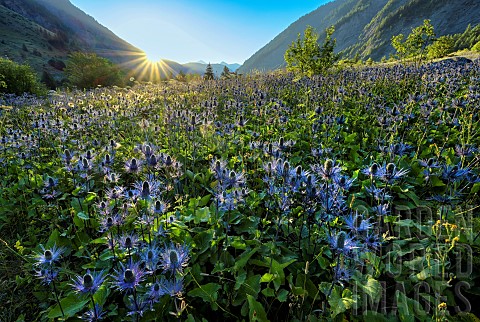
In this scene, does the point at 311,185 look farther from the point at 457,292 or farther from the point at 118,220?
the point at 118,220

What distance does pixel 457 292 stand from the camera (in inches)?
83.5

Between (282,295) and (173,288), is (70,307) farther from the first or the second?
(282,295)

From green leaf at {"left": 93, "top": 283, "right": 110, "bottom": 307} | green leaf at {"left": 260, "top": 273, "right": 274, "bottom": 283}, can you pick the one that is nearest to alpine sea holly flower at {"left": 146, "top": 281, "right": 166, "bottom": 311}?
green leaf at {"left": 93, "top": 283, "right": 110, "bottom": 307}

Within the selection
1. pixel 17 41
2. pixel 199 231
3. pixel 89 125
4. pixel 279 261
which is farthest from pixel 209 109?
pixel 17 41

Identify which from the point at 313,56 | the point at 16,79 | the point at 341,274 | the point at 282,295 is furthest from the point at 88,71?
the point at 341,274

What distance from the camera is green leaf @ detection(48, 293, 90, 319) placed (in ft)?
6.42

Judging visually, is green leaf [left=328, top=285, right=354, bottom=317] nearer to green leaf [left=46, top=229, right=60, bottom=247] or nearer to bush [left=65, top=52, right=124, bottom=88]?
green leaf [left=46, top=229, right=60, bottom=247]

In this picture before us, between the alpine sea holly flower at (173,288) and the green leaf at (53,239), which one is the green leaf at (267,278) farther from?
the green leaf at (53,239)

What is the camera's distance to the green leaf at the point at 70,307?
196 cm

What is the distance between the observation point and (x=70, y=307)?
2029mm

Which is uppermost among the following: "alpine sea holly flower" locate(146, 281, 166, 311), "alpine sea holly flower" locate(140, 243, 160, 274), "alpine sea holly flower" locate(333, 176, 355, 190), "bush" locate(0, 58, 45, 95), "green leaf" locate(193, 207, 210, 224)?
"alpine sea holly flower" locate(333, 176, 355, 190)

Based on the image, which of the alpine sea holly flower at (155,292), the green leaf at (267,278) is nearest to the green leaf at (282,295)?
the green leaf at (267,278)

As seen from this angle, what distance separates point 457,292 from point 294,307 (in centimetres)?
132

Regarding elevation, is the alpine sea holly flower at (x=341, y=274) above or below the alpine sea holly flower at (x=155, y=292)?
above
